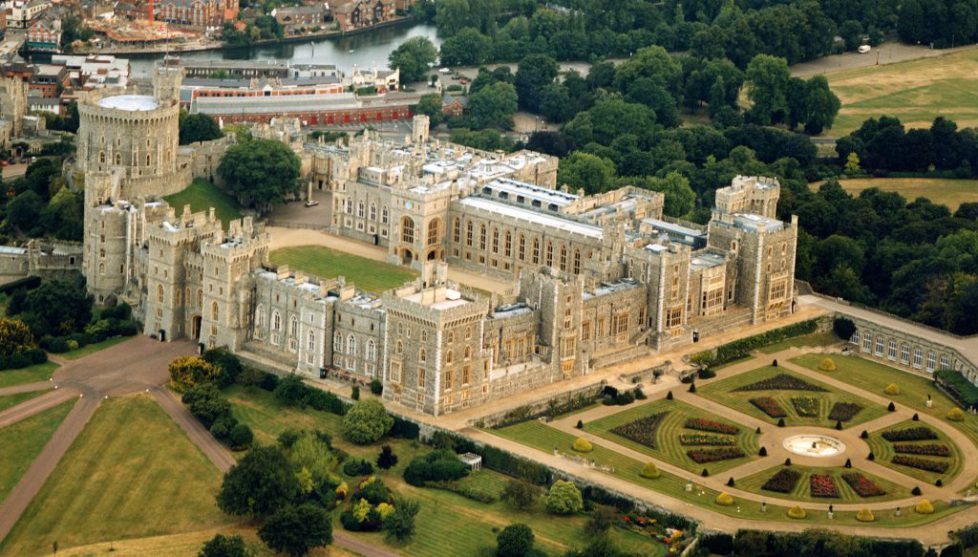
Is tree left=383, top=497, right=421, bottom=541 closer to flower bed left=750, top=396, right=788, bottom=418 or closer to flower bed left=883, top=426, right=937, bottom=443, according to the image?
flower bed left=750, top=396, right=788, bottom=418

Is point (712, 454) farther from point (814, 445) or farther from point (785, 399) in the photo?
point (785, 399)

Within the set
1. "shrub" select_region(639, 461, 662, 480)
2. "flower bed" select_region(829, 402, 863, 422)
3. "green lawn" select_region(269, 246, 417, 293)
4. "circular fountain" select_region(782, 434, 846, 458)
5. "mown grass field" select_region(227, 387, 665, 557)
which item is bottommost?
"mown grass field" select_region(227, 387, 665, 557)

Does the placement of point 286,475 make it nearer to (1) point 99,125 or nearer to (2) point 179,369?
(2) point 179,369

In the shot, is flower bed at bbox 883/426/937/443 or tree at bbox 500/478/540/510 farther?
flower bed at bbox 883/426/937/443

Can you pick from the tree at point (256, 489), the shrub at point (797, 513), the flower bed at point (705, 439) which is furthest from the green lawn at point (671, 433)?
the tree at point (256, 489)

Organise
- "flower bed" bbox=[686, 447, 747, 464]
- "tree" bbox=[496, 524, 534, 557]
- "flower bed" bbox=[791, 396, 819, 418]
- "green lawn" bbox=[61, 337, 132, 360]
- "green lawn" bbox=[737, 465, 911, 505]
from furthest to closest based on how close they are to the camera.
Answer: "green lawn" bbox=[61, 337, 132, 360] → "flower bed" bbox=[791, 396, 819, 418] → "flower bed" bbox=[686, 447, 747, 464] → "green lawn" bbox=[737, 465, 911, 505] → "tree" bbox=[496, 524, 534, 557]

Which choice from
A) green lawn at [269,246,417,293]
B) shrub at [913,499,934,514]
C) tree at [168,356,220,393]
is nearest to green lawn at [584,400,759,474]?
shrub at [913,499,934,514]
